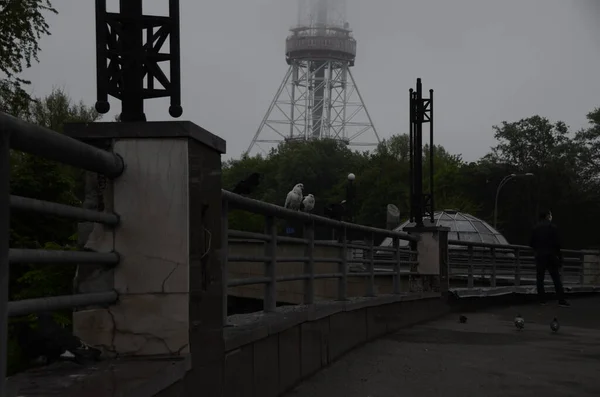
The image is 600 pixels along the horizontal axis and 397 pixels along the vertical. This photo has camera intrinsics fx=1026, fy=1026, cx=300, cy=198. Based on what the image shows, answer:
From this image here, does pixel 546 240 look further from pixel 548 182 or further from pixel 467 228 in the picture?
pixel 548 182

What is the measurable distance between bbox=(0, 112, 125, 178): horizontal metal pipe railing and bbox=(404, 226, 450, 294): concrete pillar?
A: 41.4 ft

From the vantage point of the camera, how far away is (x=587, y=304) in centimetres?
2173

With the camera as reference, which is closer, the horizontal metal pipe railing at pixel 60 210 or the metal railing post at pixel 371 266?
the horizontal metal pipe railing at pixel 60 210

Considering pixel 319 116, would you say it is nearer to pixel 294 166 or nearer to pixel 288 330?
pixel 294 166

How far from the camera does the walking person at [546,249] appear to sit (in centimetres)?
1984

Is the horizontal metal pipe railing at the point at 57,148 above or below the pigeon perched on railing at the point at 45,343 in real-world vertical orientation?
above

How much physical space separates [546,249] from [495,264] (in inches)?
75.2

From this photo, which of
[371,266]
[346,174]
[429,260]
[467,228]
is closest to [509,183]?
[346,174]

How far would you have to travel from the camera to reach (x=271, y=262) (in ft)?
25.4

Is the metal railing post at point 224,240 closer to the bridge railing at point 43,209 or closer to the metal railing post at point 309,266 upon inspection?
the bridge railing at point 43,209

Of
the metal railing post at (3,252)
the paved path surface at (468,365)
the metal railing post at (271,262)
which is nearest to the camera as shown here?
the metal railing post at (3,252)

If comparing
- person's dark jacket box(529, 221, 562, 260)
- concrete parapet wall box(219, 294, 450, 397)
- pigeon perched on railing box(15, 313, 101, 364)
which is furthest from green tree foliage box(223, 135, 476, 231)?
pigeon perched on railing box(15, 313, 101, 364)

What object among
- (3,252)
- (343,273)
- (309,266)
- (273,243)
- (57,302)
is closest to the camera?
(3,252)

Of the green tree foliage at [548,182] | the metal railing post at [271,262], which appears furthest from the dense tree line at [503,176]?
the metal railing post at [271,262]
